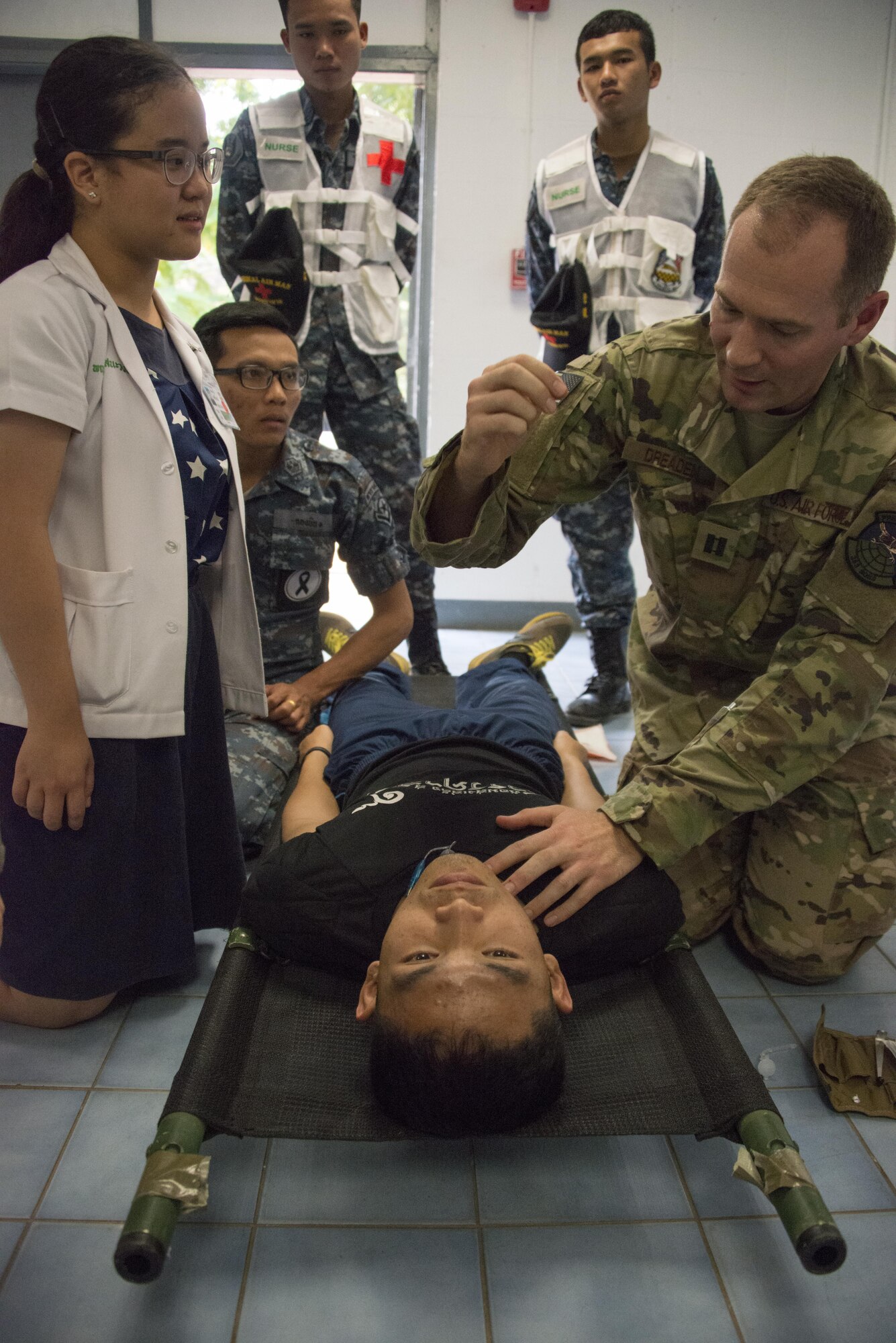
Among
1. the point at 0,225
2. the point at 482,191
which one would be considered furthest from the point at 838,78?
the point at 0,225

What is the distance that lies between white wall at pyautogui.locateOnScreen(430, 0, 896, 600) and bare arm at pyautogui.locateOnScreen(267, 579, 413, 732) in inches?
81.3

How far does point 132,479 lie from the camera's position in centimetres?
158

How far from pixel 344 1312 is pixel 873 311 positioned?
1.70 metres

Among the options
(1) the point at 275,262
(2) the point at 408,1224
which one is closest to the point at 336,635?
(1) the point at 275,262

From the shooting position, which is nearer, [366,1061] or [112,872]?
[366,1061]

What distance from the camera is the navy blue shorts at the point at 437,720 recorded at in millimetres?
2336

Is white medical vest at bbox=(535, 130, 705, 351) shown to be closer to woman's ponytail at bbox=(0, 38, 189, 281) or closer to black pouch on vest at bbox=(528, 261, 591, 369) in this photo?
black pouch on vest at bbox=(528, 261, 591, 369)

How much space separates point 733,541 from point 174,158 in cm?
117

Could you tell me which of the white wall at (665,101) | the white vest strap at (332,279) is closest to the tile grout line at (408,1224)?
the white vest strap at (332,279)

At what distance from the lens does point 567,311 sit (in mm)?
3451

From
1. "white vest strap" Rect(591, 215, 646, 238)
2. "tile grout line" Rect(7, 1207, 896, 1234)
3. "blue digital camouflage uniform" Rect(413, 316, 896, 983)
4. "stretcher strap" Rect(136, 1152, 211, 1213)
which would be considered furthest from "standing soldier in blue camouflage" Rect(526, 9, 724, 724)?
"stretcher strap" Rect(136, 1152, 211, 1213)

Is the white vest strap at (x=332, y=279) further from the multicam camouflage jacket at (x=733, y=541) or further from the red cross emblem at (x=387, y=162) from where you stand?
the multicam camouflage jacket at (x=733, y=541)

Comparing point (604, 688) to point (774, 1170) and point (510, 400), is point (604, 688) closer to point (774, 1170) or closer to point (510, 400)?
point (510, 400)

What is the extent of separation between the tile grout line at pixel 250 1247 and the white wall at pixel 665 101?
3596mm
